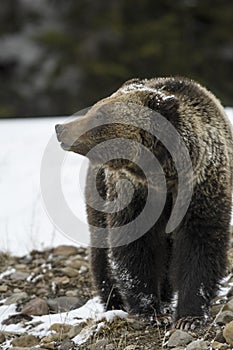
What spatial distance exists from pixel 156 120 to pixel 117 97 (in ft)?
1.02

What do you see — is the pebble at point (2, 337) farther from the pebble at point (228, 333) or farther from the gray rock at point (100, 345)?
the pebble at point (228, 333)

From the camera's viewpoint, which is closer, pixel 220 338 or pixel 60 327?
pixel 220 338

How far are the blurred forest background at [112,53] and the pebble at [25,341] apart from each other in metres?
15.0

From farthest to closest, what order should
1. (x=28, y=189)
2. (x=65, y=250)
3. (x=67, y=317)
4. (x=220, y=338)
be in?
(x=28, y=189) → (x=65, y=250) → (x=67, y=317) → (x=220, y=338)

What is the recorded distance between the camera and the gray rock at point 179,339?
4180 millimetres

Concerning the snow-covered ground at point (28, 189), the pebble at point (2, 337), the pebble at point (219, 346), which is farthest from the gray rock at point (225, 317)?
the snow-covered ground at point (28, 189)

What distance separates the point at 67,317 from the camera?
5012 millimetres

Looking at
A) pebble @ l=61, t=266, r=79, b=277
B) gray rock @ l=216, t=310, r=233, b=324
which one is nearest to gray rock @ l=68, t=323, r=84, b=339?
gray rock @ l=216, t=310, r=233, b=324

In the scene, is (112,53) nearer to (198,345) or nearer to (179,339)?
(179,339)

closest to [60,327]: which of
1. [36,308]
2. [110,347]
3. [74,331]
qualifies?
[74,331]

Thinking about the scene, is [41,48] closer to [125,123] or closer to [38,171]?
[38,171]

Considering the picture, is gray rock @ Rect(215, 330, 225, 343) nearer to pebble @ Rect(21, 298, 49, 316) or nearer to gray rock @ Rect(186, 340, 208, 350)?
gray rock @ Rect(186, 340, 208, 350)

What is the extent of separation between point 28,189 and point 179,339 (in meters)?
4.30

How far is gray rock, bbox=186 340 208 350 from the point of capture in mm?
3991
